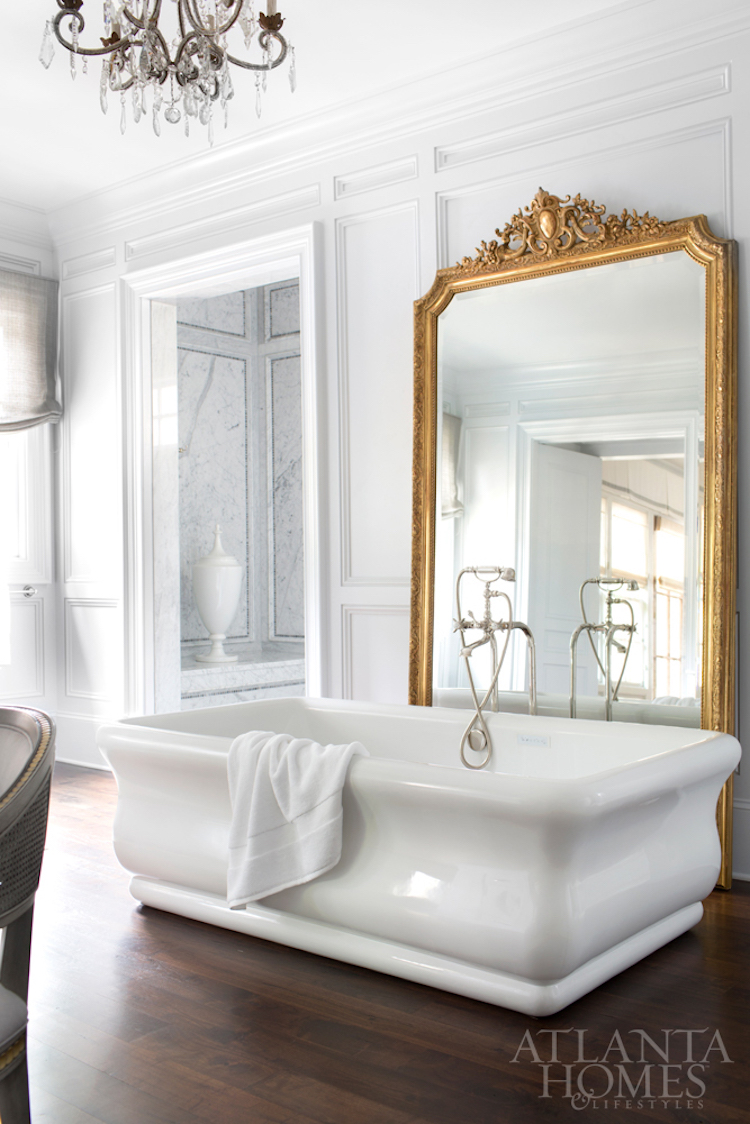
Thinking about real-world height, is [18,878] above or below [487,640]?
below

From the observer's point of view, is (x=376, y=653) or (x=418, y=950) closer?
(x=418, y=950)

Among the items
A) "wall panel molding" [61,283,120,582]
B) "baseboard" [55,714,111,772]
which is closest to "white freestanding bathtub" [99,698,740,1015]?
"baseboard" [55,714,111,772]

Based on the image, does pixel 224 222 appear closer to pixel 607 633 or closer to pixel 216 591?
pixel 216 591

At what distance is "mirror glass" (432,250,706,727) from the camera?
316 cm

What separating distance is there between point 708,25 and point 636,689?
2.10 metres

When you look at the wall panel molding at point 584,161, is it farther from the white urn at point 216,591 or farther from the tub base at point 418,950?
the white urn at point 216,591

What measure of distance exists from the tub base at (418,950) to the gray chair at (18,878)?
1135 millimetres

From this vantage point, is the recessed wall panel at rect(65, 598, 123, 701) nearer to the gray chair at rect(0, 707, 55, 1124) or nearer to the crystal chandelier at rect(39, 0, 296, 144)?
the crystal chandelier at rect(39, 0, 296, 144)

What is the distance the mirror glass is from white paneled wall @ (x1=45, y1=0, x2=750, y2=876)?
0.65 ft

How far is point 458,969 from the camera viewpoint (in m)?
2.26

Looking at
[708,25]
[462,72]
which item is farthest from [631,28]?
[462,72]

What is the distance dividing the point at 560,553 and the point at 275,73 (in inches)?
81.4

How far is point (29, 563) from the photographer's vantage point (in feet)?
17.0

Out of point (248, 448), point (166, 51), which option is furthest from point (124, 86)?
point (248, 448)
